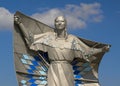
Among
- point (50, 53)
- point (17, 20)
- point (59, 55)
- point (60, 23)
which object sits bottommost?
point (59, 55)

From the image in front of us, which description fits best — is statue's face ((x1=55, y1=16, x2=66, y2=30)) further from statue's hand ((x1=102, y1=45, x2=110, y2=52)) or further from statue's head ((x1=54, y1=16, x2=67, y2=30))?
statue's hand ((x1=102, y1=45, x2=110, y2=52))

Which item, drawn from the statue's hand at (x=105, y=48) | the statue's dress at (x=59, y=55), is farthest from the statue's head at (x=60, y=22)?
the statue's hand at (x=105, y=48)

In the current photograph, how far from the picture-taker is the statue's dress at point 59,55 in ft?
54.0

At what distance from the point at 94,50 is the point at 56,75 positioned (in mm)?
2057

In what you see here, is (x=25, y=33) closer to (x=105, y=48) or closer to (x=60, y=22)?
(x=60, y=22)

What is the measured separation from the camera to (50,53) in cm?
1667

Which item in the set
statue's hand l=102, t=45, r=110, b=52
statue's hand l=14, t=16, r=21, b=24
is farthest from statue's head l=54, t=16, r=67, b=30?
statue's hand l=102, t=45, r=110, b=52

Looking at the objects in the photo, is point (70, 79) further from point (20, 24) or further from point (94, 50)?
point (20, 24)

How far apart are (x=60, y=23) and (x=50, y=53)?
47.8 inches

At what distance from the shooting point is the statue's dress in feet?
54.0

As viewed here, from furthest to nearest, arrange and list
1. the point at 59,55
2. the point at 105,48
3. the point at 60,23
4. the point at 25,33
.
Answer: the point at 105,48 < the point at 25,33 < the point at 60,23 < the point at 59,55

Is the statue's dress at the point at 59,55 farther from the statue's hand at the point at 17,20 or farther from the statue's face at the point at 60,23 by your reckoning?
the statue's hand at the point at 17,20

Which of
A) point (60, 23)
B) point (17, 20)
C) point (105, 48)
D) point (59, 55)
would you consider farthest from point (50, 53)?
point (105, 48)

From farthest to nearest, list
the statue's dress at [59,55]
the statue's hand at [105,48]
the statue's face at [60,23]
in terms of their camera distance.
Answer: the statue's hand at [105,48] → the statue's face at [60,23] → the statue's dress at [59,55]
